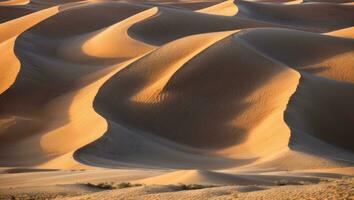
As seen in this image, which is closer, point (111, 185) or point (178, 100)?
point (111, 185)

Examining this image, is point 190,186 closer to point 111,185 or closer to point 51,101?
point 111,185

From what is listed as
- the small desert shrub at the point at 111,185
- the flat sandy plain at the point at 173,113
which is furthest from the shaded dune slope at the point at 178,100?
the small desert shrub at the point at 111,185

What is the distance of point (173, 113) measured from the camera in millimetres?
18719

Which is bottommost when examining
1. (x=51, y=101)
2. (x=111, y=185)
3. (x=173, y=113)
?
(x=51, y=101)

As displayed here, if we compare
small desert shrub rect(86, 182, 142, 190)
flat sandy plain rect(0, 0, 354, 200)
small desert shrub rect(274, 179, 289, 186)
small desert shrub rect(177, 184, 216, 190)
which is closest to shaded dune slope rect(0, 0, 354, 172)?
flat sandy plain rect(0, 0, 354, 200)

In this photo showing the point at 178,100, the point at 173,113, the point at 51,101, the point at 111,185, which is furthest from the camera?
the point at 51,101

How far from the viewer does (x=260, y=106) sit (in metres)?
18.6

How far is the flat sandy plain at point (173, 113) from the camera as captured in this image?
11914mm

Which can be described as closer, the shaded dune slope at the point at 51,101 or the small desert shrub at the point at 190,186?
the small desert shrub at the point at 190,186

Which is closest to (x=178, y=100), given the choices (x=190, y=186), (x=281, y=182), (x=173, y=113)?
(x=173, y=113)

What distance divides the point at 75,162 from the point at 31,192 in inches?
188

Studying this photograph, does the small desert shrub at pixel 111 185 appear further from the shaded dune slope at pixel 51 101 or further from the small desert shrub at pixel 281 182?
the shaded dune slope at pixel 51 101

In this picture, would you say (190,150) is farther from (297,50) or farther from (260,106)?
(297,50)

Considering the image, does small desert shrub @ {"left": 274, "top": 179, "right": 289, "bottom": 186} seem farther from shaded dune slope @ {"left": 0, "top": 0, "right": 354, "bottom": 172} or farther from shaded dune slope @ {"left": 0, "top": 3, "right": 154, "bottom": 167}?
shaded dune slope @ {"left": 0, "top": 3, "right": 154, "bottom": 167}
